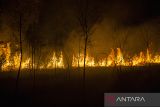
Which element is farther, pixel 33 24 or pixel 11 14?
pixel 33 24

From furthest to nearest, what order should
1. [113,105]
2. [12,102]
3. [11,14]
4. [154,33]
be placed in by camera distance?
[154,33] < [11,14] < [12,102] < [113,105]

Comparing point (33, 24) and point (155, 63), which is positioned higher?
point (33, 24)

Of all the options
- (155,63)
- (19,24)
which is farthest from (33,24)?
(155,63)

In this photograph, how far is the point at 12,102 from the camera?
2434cm

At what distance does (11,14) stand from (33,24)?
7.10 meters

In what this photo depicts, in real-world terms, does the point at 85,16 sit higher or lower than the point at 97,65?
higher

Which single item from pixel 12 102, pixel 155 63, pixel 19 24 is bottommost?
pixel 12 102

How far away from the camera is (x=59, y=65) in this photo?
2518 inches

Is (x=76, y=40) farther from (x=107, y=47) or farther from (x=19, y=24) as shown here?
(x=19, y=24)

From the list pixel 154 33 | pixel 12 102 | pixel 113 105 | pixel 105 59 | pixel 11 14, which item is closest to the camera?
pixel 113 105

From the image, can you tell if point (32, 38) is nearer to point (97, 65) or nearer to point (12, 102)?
point (12, 102)

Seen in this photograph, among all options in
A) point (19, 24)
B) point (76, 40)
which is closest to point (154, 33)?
point (76, 40)

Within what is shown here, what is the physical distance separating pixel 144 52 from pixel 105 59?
937cm

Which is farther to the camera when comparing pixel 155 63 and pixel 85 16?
pixel 155 63
